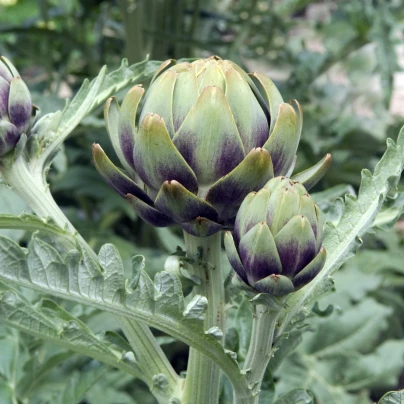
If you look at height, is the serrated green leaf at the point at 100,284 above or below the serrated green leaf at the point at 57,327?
above

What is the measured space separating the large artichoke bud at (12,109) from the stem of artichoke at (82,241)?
16 mm

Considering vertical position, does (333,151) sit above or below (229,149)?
below

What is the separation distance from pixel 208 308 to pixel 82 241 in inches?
3.6

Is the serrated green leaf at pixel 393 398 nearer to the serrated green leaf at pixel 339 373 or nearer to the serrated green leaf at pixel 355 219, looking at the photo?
the serrated green leaf at pixel 355 219

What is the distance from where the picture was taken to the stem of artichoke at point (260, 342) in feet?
1.26

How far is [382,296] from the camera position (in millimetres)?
1282

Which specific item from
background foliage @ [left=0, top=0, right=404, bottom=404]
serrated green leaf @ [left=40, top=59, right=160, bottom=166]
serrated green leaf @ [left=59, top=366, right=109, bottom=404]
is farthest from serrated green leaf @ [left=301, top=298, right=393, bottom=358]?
serrated green leaf @ [left=40, top=59, right=160, bottom=166]

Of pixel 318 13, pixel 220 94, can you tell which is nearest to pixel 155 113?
pixel 220 94

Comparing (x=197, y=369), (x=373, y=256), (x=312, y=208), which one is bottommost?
(x=373, y=256)

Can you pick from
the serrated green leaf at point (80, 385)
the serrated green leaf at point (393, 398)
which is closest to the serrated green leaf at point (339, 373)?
the serrated green leaf at point (80, 385)

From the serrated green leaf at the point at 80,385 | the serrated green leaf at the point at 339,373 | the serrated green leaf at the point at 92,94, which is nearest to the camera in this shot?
the serrated green leaf at the point at 92,94

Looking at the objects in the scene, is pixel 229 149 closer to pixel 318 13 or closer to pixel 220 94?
pixel 220 94

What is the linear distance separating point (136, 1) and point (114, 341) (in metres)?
0.89

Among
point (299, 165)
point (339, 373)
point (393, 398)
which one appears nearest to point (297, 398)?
→ point (393, 398)
